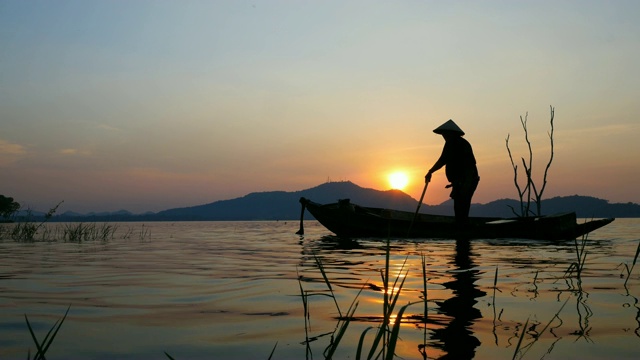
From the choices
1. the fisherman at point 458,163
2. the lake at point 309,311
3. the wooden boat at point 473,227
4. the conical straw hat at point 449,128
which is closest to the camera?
the lake at point 309,311

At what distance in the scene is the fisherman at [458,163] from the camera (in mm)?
14344

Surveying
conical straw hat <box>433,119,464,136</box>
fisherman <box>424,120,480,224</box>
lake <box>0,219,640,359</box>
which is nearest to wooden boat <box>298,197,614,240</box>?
fisherman <box>424,120,480,224</box>

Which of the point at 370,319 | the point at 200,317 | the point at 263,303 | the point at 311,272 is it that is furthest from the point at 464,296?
the point at 311,272

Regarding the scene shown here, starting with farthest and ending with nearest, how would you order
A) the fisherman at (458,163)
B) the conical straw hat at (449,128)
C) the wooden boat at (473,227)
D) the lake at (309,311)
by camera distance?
the wooden boat at (473,227)
the fisherman at (458,163)
the conical straw hat at (449,128)
the lake at (309,311)

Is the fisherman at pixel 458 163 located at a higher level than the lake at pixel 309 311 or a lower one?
higher

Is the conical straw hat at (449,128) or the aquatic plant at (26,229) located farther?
the aquatic plant at (26,229)

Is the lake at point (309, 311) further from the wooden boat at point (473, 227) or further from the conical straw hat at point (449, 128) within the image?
the wooden boat at point (473, 227)

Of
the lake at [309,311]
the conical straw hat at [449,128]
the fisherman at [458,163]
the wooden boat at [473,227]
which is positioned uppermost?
the conical straw hat at [449,128]

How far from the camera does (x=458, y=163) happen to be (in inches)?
571

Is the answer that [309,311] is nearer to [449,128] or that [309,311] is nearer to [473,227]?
[449,128]

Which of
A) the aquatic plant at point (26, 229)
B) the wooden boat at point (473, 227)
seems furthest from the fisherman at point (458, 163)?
the aquatic plant at point (26, 229)

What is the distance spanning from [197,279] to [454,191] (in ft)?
29.5

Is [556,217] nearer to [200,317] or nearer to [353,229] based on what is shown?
[353,229]

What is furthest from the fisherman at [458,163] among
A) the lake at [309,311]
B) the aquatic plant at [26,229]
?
the aquatic plant at [26,229]
